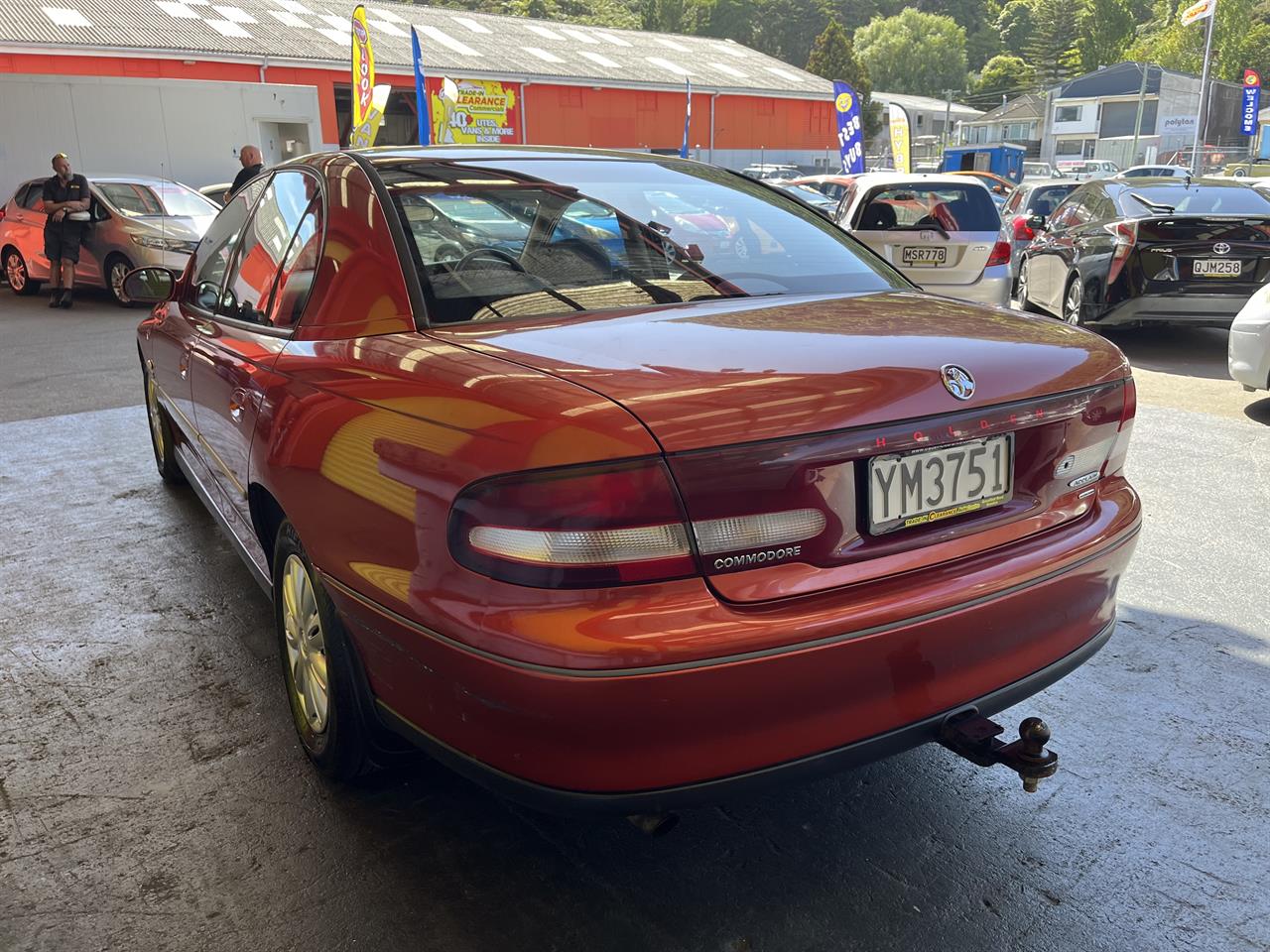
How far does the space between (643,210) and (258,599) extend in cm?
206

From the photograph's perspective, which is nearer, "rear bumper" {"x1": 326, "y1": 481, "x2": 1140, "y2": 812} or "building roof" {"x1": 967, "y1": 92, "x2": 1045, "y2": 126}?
"rear bumper" {"x1": 326, "y1": 481, "x2": 1140, "y2": 812}

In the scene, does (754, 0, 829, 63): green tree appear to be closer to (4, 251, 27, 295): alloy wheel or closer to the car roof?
(4, 251, 27, 295): alloy wheel

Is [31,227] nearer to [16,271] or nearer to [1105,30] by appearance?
[16,271]

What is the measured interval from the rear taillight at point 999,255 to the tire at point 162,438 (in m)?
6.57

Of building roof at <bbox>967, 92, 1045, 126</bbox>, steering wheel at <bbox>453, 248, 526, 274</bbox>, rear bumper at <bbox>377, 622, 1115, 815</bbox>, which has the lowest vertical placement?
rear bumper at <bbox>377, 622, 1115, 815</bbox>

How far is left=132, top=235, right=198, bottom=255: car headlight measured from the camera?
11953mm

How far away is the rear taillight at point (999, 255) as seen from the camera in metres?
8.71

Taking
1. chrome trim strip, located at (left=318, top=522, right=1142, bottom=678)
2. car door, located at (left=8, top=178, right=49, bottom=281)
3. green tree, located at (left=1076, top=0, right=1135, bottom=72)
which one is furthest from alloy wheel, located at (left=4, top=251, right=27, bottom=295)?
green tree, located at (left=1076, top=0, right=1135, bottom=72)

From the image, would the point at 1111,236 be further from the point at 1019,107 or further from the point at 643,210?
the point at 1019,107

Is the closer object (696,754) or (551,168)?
(696,754)

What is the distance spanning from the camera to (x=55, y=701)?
307 centimetres

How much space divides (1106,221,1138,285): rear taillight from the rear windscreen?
3.13 ft

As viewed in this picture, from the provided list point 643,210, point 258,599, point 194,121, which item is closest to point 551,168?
point 643,210

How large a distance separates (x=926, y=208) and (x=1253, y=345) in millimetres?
3406
